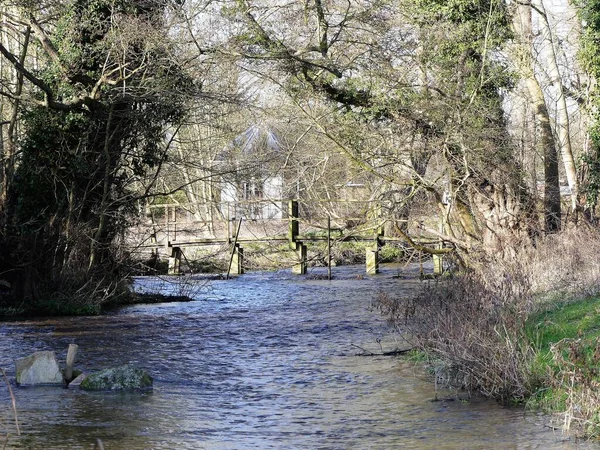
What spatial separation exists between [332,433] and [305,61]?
1206 cm

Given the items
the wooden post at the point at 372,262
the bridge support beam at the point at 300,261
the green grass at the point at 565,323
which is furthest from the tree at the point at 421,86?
the bridge support beam at the point at 300,261

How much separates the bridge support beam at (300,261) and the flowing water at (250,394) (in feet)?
36.8

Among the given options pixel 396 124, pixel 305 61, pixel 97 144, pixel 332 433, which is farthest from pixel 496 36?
pixel 332 433

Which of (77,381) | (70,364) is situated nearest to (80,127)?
(70,364)

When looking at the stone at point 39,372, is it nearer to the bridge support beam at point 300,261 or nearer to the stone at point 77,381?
the stone at point 77,381

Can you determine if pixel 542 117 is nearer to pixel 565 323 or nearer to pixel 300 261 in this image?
pixel 300 261

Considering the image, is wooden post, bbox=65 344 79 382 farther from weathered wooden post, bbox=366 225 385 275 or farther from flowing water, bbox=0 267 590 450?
weathered wooden post, bbox=366 225 385 275

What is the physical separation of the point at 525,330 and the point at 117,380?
5639 millimetres

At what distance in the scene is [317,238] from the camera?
30.4 m

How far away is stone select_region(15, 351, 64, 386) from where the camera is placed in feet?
38.7

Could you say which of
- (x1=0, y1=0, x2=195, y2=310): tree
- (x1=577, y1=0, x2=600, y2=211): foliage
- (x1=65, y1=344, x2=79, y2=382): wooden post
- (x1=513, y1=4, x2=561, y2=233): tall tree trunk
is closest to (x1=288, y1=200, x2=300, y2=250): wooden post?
(x1=0, y1=0, x2=195, y2=310): tree

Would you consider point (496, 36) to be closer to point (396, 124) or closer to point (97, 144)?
point (396, 124)

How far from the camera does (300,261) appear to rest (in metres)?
31.2

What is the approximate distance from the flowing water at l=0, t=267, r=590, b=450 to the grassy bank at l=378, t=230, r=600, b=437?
12.7 inches
